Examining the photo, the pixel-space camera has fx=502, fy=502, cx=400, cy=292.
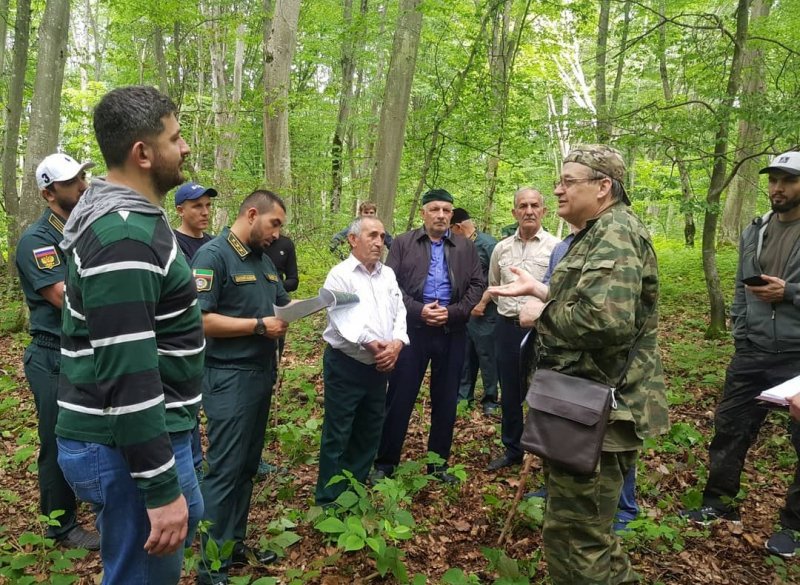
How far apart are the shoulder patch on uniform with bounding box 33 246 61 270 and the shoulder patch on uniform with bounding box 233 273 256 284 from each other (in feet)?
3.85

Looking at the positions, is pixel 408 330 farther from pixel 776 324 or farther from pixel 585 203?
pixel 776 324

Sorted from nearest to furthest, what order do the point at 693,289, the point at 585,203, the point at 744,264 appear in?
the point at 585,203, the point at 744,264, the point at 693,289

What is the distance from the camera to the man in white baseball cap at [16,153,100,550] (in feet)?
10.3

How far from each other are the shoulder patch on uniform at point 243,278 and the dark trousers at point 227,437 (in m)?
0.54

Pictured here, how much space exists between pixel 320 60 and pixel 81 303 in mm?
17059

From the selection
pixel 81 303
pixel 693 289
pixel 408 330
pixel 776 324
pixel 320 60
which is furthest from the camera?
pixel 320 60

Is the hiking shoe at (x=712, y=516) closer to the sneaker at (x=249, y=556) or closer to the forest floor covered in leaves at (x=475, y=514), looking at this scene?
the forest floor covered in leaves at (x=475, y=514)

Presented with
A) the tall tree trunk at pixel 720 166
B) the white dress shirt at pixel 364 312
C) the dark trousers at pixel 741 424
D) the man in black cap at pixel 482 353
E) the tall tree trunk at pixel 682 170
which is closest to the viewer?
the dark trousers at pixel 741 424

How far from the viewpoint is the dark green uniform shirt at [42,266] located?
312 cm

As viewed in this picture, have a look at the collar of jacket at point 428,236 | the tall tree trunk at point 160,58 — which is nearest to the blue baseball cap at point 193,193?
the collar of jacket at point 428,236

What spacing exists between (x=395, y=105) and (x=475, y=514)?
5542 millimetres

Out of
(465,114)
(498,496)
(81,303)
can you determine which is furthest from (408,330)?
(465,114)

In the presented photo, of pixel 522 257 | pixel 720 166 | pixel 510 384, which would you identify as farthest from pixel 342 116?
pixel 510 384

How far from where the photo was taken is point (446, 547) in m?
3.42
